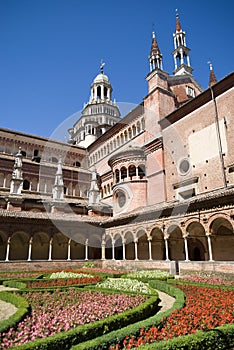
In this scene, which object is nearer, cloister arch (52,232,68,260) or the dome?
cloister arch (52,232,68,260)

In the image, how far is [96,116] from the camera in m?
54.1

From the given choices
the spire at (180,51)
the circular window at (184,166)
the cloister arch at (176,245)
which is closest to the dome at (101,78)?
the spire at (180,51)

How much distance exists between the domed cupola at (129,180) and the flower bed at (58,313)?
63.7 feet

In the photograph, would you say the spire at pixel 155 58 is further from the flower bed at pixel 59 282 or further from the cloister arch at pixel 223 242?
the flower bed at pixel 59 282

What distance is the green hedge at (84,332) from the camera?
4762mm

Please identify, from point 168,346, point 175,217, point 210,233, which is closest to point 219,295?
point 168,346

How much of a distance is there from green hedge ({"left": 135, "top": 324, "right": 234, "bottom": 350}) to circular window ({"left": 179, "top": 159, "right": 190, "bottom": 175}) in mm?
20486

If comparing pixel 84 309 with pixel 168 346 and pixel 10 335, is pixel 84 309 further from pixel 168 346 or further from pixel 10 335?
pixel 168 346

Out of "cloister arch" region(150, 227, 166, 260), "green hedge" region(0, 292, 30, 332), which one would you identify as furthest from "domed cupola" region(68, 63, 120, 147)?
"green hedge" region(0, 292, 30, 332)

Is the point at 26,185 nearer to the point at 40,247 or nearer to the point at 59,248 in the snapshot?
the point at 40,247

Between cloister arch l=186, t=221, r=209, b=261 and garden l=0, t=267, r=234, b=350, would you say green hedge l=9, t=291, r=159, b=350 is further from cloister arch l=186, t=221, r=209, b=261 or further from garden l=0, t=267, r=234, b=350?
cloister arch l=186, t=221, r=209, b=261

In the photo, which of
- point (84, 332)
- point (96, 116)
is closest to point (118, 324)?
A: point (84, 332)

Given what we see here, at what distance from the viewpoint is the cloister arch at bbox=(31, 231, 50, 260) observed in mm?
27438

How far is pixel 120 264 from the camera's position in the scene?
79.5 feet
